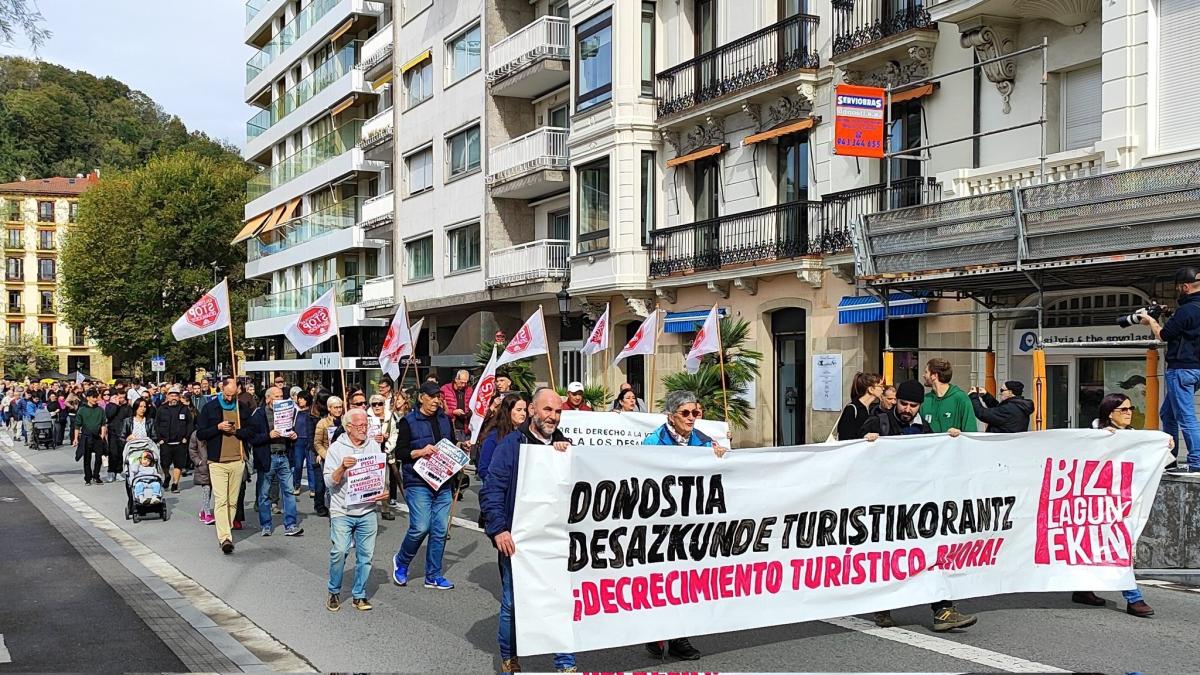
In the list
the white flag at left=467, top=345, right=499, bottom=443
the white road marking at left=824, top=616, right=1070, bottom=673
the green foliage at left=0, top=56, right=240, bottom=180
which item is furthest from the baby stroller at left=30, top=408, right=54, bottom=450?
the green foliage at left=0, top=56, right=240, bottom=180

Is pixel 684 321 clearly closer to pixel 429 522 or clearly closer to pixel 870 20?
pixel 870 20

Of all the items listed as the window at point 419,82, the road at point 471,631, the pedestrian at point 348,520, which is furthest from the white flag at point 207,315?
the window at point 419,82

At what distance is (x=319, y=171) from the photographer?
47.2 m

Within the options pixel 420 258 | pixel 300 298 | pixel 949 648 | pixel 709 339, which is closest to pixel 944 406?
pixel 949 648

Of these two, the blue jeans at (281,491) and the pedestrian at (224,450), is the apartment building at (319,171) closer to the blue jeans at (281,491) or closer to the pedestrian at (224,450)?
the blue jeans at (281,491)

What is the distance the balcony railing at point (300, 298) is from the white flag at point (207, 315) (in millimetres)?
20230

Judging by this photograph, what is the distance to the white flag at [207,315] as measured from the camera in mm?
17188

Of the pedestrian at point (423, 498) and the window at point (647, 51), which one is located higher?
the window at point (647, 51)

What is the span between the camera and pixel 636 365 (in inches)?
1089

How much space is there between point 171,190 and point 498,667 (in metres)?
60.5

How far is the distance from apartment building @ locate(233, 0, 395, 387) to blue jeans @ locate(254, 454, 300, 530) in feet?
78.0

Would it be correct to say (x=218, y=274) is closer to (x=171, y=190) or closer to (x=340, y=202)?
(x=171, y=190)

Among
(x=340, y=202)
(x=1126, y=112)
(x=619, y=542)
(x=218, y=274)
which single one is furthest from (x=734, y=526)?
(x=218, y=274)

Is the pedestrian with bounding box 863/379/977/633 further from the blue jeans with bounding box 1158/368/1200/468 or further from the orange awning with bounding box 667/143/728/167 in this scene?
the orange awning with bounding box 667/143/728/167
